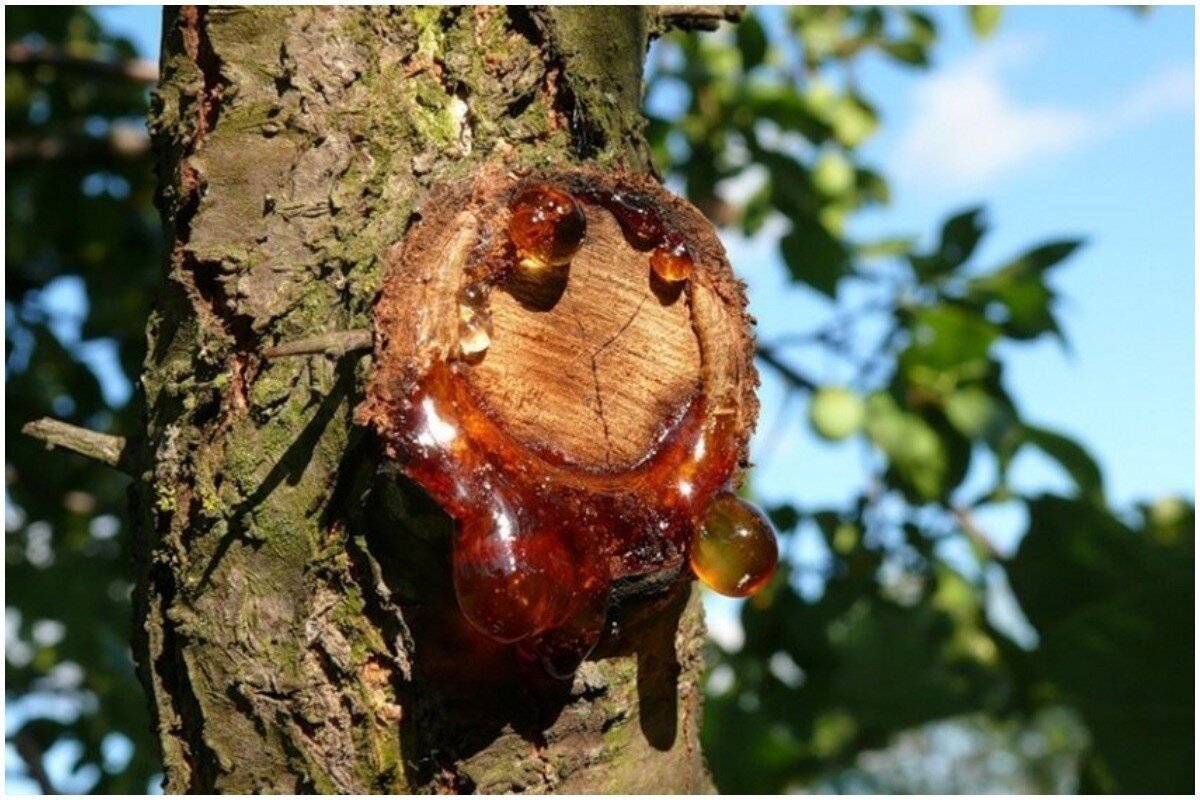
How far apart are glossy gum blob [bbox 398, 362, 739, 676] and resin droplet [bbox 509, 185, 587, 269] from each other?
0.09 metres

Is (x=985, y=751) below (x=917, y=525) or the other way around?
below

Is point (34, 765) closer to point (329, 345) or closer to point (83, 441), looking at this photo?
point (83, 441)

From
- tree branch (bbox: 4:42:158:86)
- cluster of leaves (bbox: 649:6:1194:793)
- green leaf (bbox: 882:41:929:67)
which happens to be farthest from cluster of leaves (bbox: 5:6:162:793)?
green leaf (bbox: 882:41:929:67)

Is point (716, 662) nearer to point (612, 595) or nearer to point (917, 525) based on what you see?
point (917, 525)

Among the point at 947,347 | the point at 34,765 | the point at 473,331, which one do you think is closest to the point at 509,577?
the point at 473,331

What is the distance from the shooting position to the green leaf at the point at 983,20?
89.5 inches

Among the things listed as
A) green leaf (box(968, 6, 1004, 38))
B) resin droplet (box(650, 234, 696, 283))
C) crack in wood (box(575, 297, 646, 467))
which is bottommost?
green leaf (box(968, 6, 1004, 38))

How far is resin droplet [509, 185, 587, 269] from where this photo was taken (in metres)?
0.79

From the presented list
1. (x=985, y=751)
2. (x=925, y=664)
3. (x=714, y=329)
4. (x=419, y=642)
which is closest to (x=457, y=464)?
(x=419, y=642)

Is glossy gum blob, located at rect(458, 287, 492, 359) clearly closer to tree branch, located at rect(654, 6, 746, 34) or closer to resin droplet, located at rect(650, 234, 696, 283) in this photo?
resin droplet, located at rect(650, 234, 696, 283)

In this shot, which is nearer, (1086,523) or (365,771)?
(365,771)

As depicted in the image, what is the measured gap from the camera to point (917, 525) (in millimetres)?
2078

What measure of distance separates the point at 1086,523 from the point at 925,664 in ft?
2.88

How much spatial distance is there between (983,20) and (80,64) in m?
1.49
